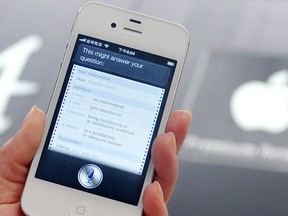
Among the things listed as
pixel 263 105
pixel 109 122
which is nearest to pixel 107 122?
pixel 109 122

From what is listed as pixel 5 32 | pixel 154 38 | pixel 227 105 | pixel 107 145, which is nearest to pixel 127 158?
pixel 107 145

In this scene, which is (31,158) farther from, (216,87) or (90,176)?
(216,87)

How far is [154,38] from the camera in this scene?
59cm

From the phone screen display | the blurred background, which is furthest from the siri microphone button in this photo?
the blurred background

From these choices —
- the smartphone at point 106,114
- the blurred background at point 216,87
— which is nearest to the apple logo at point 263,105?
the blurred background at point 216,87

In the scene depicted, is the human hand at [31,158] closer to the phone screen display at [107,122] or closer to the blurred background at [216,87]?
the phone screen display at [107,122]

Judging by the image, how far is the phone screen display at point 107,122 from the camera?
0.57 meters

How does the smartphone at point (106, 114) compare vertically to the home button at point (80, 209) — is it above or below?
above

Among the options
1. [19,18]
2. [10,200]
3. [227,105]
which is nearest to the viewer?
[10,200]

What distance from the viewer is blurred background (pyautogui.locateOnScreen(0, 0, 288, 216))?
3.22ft

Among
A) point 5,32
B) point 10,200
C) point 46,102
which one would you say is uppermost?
point 5,32

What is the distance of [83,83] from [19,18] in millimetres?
622

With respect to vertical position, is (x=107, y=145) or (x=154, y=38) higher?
(x=154, y=38)

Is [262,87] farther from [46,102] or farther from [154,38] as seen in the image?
[154,38]
